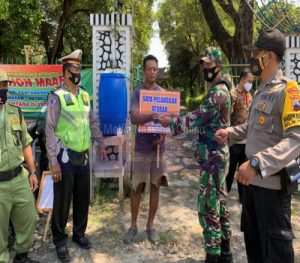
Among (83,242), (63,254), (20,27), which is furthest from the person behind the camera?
(20,27)

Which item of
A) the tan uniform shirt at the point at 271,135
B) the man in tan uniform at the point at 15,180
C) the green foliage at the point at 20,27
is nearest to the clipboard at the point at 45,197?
the man in tan uniform at the point at 15,180

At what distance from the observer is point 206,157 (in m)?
3.27

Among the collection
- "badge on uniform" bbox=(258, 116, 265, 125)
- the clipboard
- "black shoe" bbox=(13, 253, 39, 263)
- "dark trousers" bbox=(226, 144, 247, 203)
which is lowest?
"black shoe" bbox=(13, 253, 39, 263)

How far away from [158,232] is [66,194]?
1.30 meters

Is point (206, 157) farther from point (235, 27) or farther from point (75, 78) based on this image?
point (235, 27)

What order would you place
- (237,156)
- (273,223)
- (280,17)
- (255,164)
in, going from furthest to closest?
(280,17), (237,156), (273,223), (255,164)

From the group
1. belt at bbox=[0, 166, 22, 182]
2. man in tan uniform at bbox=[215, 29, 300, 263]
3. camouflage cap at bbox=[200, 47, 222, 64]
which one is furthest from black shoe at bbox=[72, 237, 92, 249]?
camouflage cap at bbox=[200, 47, 222, 64]

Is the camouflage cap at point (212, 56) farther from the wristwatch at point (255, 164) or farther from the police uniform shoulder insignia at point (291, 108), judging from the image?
the wristwatch at point (255, 164)

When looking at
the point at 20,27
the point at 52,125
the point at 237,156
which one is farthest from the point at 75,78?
the point at 20,27

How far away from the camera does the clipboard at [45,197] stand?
13.4 ft

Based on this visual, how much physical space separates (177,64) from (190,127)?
32.0 metres

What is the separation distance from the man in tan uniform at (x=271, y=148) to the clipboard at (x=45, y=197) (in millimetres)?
2429

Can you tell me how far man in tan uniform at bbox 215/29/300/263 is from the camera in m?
2.09

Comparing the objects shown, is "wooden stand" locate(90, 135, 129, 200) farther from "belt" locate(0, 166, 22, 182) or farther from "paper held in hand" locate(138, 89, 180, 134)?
"belt" locate(0, 166, 22, 182)
